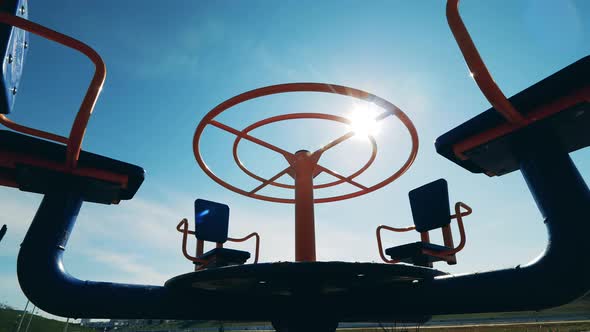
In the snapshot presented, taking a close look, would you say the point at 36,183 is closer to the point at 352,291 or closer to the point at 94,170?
the point at 94,170

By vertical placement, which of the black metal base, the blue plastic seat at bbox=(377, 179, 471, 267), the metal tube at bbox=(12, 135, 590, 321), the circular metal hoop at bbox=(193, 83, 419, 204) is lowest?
the black metal base

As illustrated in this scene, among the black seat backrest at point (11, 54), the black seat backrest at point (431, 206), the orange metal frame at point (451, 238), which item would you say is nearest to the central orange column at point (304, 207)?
the orange metal frame at point (451, 238)

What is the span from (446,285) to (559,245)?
68cm

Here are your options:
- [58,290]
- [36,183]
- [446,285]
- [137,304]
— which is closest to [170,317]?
[137,304]

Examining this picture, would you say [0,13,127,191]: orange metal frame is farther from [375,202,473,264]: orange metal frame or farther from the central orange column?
[375,202,473,264]: orange metal frame

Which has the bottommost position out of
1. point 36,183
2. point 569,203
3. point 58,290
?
point 58,290

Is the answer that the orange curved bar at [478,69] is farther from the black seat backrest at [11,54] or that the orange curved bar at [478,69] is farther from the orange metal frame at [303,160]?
the black seat backrest at [11,54]

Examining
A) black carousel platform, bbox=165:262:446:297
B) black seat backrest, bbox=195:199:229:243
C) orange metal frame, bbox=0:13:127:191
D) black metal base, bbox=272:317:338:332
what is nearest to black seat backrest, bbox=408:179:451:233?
black carousel platform, bbox=165:262:446:297

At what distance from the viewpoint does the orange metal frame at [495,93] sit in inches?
73.8

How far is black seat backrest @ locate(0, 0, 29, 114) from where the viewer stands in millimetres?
1778

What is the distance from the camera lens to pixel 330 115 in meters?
3.92

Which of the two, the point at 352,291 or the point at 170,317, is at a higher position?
the point at 352,291

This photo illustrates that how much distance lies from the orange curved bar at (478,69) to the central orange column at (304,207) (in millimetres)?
1961

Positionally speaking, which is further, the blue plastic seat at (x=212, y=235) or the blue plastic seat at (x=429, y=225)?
the blue plastic seat at (x=212, y=235)
